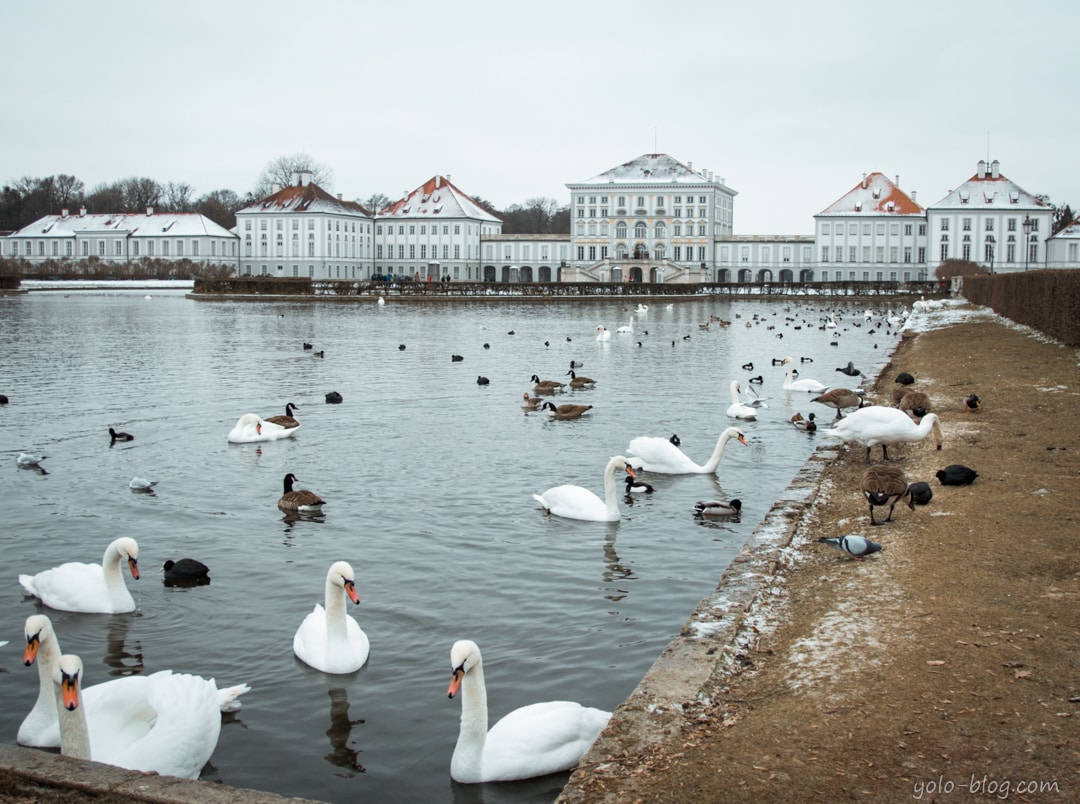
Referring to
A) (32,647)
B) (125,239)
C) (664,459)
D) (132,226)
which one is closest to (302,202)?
(132,226)

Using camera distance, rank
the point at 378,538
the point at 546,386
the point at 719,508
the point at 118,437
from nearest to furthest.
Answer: the point at 378,538 < the point at 719,508 < the point at 118,437 < the point at 546,386

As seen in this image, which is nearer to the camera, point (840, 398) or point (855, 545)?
point (855, 545)

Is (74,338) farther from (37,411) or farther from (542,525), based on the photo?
(542,525)

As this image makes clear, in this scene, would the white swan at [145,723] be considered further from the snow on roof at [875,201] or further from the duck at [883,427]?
the snow on roof at [875,201]

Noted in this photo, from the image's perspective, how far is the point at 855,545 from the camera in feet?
25.4

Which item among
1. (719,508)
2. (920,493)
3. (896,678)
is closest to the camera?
(896,678)

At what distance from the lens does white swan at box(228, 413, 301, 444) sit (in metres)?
15.2

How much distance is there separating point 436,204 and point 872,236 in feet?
166

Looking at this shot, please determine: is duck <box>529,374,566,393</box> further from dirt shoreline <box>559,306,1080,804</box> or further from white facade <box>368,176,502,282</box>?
white facade <box>368,176,502,282</box>

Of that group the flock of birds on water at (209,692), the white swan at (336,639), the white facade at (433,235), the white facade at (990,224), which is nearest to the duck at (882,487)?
the flock of birds on water at (209,692)

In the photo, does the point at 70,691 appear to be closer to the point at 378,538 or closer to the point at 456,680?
the point at 456,680

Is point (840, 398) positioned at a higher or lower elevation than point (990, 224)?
lower

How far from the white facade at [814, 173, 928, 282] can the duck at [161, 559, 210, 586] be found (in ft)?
375

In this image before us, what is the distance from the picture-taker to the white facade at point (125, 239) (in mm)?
122375
